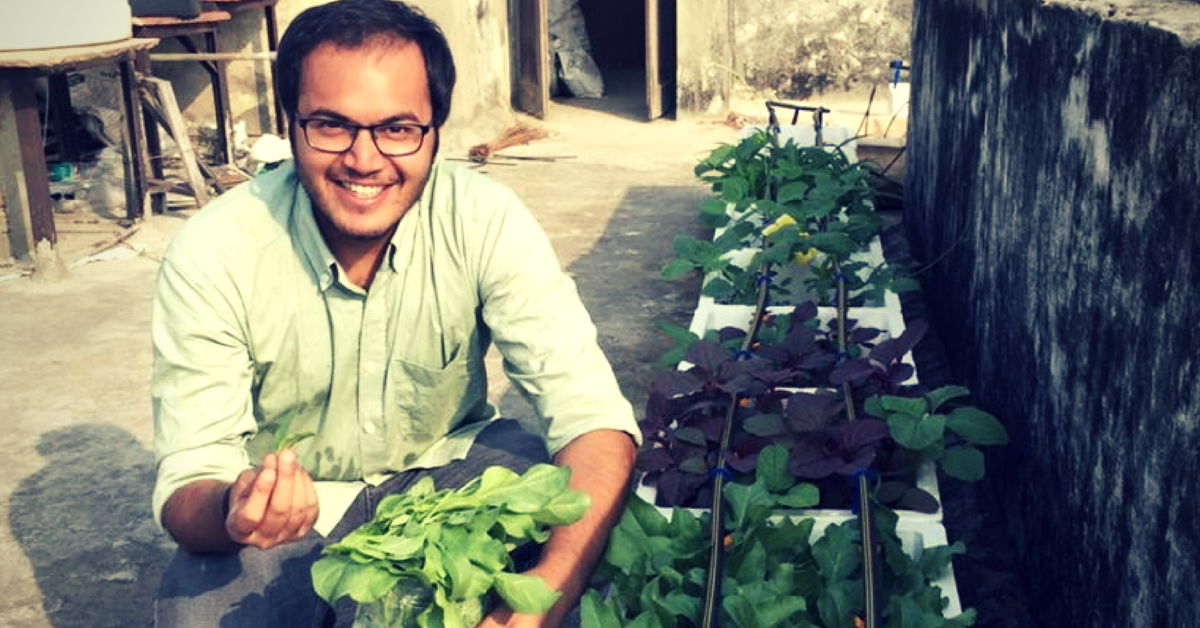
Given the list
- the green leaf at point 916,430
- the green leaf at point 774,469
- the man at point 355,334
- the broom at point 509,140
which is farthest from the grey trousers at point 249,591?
the broom at point 509,140

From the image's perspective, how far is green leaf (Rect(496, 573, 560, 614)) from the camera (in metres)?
2.14

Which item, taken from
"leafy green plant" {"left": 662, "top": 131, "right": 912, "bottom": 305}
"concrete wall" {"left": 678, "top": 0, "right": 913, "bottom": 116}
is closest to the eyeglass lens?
"leafy green plant" {"left": 662, "top": 131, "right": 912, "bottom": 305}

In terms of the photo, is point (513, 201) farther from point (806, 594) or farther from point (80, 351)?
point (80, 351)

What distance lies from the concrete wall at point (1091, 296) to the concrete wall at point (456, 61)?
20.2 ft

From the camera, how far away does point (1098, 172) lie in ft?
9.32

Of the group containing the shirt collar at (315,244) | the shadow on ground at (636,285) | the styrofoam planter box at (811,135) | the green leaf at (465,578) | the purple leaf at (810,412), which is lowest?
the shadow on ground at (636,285)

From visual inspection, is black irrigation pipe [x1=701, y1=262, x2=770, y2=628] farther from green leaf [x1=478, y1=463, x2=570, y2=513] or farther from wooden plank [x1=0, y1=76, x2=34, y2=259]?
wooden plank [x1=0, y1=76, x2=34, y2=259]

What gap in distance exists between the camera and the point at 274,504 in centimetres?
204

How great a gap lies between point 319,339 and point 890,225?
4913 mm

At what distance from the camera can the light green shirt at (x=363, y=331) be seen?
2.58 metres

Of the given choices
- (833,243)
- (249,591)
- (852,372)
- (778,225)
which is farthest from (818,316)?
(249,591)

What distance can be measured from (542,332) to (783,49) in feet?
30.0

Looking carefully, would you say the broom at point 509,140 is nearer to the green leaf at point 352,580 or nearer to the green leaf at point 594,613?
the green leaf at point 594,613

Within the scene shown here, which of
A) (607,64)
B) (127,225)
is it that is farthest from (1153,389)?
(607,64)
